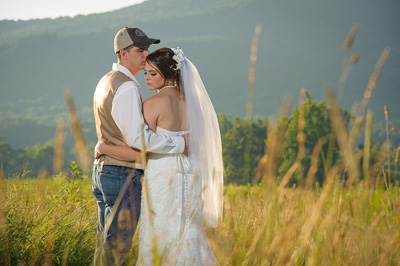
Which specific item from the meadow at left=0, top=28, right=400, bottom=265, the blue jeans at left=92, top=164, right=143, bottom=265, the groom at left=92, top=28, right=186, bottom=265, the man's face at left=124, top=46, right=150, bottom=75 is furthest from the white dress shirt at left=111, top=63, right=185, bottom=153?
the meadow at left=0, top=28, right=400, bottom=265

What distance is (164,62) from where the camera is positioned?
3814 millimetres

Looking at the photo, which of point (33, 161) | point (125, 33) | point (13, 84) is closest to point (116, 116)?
point (125, 33)

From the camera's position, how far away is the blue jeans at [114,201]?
3414 millimetres

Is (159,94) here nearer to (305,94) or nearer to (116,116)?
(116,116)

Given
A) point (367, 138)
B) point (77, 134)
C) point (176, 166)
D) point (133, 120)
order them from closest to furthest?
point (77, 134), point (367, 138), point (133, 120), point (176, 166)

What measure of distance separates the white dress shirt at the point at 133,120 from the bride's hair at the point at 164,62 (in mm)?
307

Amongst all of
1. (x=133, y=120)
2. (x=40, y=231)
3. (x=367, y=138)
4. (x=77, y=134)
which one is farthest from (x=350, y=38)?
(x=40, y=231)

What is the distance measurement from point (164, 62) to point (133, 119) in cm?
66

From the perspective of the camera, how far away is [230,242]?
269 centimetres

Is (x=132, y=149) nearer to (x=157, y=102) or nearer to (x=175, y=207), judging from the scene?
(x=157, y=102)

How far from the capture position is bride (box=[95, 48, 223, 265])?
358 centimetres

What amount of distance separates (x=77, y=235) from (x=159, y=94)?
1.41 metres

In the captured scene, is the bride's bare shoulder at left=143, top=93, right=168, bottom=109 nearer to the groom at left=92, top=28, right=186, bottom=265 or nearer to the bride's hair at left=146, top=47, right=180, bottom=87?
the groom at left=92, top=28, right=186, bottom=265

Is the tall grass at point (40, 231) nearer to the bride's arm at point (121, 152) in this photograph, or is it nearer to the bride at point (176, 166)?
the bride's arm at point (121, 152)
